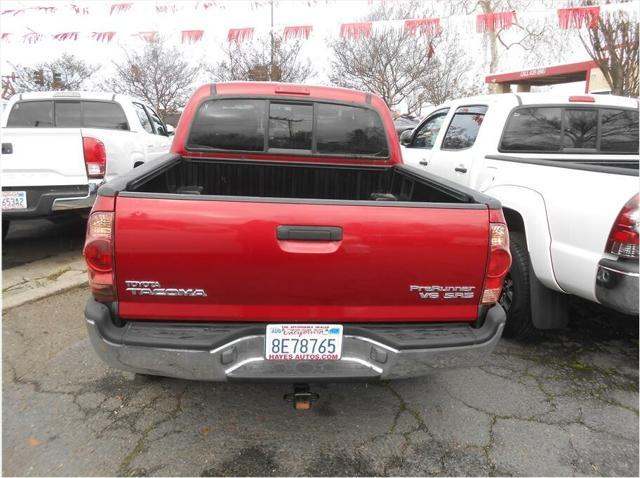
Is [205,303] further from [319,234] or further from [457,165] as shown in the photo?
[457,165]

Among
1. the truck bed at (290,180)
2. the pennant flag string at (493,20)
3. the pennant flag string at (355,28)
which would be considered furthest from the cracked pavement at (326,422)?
the pennant flag string at (493,20)

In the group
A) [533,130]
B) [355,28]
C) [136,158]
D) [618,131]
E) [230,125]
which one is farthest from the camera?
[355,28]

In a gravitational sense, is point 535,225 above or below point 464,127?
below

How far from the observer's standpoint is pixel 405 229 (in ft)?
6.29

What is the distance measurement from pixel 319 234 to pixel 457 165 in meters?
3.06

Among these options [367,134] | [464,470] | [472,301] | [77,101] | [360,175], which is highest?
[77,101]

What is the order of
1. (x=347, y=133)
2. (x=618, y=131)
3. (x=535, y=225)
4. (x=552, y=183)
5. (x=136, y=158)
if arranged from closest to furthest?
(x=552, y=183) < (x=535, y=225) < (x=347, y=133) < (x=618, y=131) < (x=136, y=158)

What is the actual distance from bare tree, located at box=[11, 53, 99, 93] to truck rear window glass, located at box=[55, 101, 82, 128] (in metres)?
20.7

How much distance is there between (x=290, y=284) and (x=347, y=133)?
1.92 m

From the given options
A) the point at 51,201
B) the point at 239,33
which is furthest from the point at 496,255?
the point at 239,33

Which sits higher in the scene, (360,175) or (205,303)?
(360,175)

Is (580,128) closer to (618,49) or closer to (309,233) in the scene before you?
(309,233)

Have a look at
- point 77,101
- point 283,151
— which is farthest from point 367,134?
point 77,101

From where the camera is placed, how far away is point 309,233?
1.88 meters
